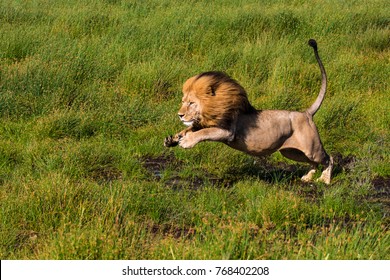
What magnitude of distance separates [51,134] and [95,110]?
724 mm

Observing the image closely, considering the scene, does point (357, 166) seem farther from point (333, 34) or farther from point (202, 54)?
point (333, 34)

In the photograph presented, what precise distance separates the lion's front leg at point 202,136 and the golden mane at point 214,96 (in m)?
0.05

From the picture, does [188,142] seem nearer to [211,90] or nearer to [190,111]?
[190,111]

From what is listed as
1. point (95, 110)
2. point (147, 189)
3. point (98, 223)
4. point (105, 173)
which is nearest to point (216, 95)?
point (147, 189)

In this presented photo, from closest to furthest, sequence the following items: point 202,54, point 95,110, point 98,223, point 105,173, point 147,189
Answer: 1. point 98,223
2. point 147,189
3. point 105,173
4. point 95,110
5. point 202,54

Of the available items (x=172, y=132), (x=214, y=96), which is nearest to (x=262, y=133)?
(x=214, y=96)

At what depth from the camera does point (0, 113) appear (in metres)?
7.93

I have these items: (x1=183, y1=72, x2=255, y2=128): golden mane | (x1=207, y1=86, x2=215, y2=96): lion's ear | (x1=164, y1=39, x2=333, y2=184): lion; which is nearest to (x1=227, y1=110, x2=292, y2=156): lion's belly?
(x1=164, y1=39, x2=333, y2=184): lion

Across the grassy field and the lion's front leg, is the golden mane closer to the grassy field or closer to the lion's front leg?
the lion's front leg

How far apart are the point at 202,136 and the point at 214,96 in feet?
1.02

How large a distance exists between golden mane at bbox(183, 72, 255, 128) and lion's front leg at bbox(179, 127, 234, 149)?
0.16ft

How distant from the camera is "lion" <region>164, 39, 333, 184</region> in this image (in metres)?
6.05

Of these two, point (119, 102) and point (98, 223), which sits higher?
point (98, 223)

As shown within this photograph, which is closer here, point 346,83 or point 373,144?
point 373,144
